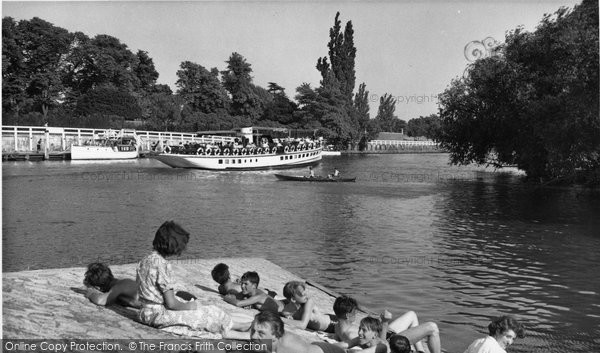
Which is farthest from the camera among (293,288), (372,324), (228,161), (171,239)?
(228,161)

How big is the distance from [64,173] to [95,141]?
3127 cm

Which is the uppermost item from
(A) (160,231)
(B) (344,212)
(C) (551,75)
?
(C) (551,75)

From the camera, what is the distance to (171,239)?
805 centimetres

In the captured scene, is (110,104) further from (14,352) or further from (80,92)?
(14,352)

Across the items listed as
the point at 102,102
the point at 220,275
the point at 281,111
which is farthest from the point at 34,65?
the point at 220,275

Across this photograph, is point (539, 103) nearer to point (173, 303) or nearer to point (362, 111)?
point (173, 303)

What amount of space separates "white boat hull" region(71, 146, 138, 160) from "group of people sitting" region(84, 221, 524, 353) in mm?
77461

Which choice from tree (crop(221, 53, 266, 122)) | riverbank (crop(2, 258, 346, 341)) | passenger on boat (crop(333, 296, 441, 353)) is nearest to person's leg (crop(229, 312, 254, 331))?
riverbank (crop(2, 258, 346, 341))

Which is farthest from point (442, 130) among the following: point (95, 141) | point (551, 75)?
point (95, 141)

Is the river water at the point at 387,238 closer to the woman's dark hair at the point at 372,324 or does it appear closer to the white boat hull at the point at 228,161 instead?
the woman's dark hair at the point at 372,324

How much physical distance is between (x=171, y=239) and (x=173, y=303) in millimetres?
1069

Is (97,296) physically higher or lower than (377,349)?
higher

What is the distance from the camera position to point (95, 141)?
9000 centimetres

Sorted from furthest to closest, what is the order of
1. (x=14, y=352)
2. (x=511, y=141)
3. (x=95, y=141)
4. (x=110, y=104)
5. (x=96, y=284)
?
(x=110, y=104)
(x=95, y=141)
(x=511, y=141)
(x=96, y=284)
(x=14, y=352)
